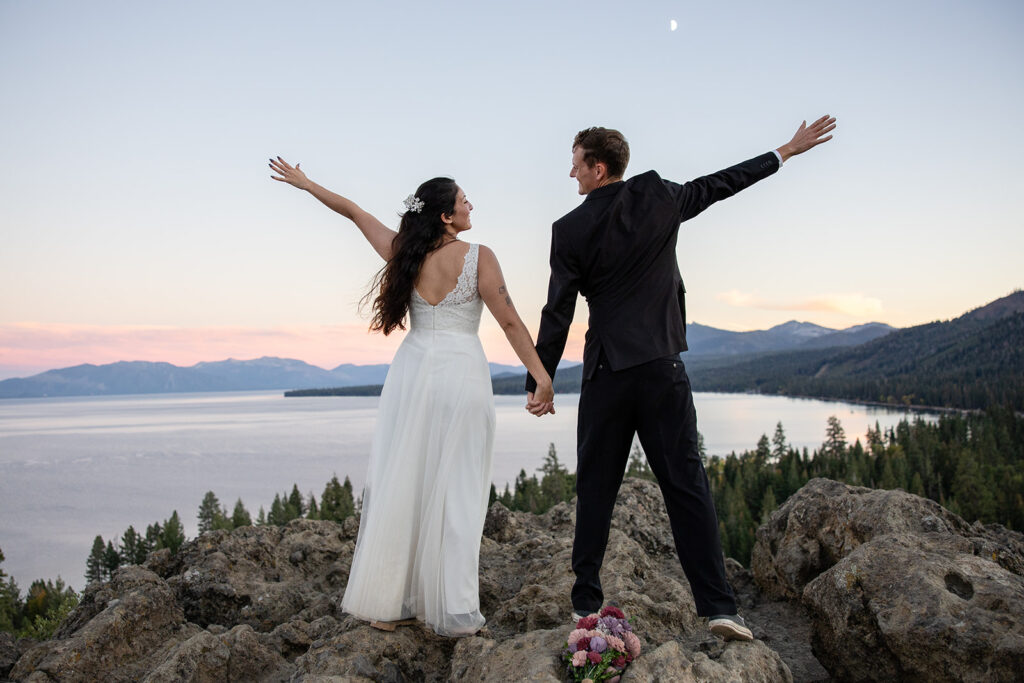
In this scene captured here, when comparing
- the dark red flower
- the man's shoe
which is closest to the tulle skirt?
the dark red flower

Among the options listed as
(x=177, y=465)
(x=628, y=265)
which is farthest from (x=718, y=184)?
(x=177, y=465)

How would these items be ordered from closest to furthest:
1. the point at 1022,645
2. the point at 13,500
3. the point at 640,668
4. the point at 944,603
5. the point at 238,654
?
the point at 640,668
the point at 1022,645
the point at 944,603
the point at 238,654
the point at 13,500

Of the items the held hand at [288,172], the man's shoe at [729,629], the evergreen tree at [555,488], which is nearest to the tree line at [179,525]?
the evergreen tree at [555,488]

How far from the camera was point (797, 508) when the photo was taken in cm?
646

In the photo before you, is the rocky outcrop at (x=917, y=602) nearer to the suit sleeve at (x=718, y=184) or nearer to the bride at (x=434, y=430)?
the bride at (x=434, y=430)

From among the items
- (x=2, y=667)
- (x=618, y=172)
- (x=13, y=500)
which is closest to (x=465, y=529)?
(x=618, y=172)

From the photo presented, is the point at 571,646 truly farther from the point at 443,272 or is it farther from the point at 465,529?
the point at 443,272

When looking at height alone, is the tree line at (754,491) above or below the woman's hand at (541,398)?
below

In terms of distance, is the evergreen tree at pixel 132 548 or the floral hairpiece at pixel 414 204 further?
the evergreen tree at pixel 132 548

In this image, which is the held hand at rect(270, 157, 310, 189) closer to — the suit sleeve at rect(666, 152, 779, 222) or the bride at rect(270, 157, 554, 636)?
the bride at rect(270, 157, 554, 636)

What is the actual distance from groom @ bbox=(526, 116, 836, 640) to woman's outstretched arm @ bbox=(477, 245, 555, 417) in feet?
0.73

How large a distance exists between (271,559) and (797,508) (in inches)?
217

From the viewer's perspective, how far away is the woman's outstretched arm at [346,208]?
17.2ft

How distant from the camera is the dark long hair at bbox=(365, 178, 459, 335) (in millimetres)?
4895
